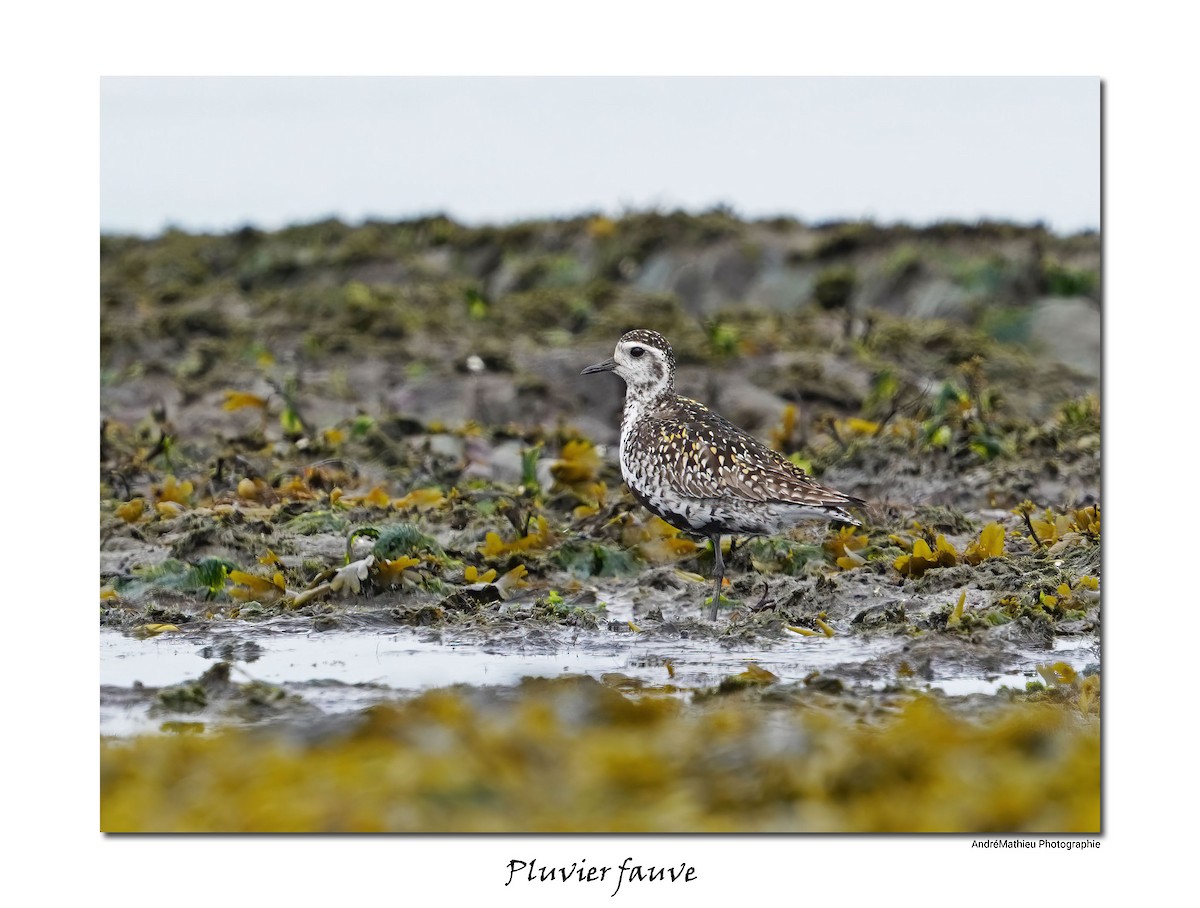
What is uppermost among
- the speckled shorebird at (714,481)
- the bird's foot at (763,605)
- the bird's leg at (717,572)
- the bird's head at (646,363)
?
the bird's head at (646,363)

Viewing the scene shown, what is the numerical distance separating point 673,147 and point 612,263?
10182mm

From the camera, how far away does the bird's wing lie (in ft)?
23.9

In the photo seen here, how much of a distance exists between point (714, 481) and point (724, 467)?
0.09m

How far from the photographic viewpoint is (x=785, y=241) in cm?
1812

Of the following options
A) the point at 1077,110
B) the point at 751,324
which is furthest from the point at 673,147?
the point at 751,324

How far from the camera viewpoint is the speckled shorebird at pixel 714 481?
7.30 metres

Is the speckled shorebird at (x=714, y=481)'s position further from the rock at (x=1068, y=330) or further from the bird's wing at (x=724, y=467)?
the rock at (x=1068, y=330)

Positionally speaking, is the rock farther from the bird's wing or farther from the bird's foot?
the bird's foot

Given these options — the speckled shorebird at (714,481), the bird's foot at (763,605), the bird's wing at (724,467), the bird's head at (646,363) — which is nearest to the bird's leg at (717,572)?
the speckled shorebird at (714,481)

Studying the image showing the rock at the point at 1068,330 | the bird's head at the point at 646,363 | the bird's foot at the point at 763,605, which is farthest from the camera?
the rock at the point at 1068,330

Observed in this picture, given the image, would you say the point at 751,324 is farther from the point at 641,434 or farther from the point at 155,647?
the point at 155,647

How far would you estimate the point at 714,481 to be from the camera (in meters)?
7.40

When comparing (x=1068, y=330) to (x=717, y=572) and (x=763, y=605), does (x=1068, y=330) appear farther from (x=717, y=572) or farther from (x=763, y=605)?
(x=763, y=605)

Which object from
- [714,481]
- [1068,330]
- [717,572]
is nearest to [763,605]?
[717,572]
